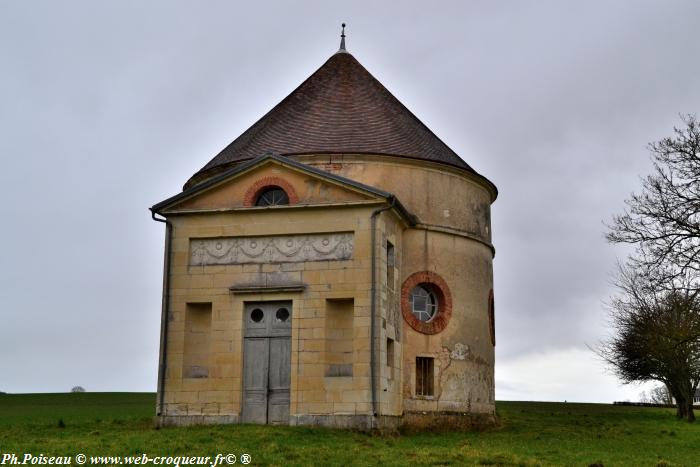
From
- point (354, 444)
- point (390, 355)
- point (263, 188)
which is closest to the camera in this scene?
point (354, 444)

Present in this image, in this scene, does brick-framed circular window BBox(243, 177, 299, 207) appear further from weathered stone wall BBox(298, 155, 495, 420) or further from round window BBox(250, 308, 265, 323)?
round window BBox(250, 308, 265, 323)

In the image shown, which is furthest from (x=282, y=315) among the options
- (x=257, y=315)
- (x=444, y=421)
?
(x=444, y=421)

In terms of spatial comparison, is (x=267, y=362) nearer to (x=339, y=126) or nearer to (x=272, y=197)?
(x=272, y=197)

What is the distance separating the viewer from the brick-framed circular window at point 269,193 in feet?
78.4

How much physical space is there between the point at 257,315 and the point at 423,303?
5.24m

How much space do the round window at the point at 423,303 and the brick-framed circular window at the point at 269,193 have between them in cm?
469

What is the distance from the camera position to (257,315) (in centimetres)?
2333

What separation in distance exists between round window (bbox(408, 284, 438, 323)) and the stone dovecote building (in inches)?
1.6

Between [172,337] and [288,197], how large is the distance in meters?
4.75

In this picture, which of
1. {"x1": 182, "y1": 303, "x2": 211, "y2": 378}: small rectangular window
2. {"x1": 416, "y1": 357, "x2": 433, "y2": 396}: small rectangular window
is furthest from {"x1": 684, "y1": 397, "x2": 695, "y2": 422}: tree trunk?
{"x1": 182, "y1": 303, "x2": 211, "y2": 378}: small rectangular window

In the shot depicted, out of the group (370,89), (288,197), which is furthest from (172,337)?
(370,89)

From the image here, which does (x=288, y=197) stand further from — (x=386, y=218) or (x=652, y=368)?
(x=652, y=368)

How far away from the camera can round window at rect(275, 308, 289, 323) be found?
76.0 ft

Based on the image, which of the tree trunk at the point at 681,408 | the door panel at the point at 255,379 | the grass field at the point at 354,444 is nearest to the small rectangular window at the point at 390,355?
the grass field at the point at 354,444
